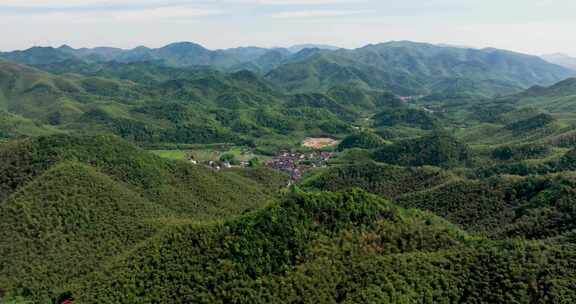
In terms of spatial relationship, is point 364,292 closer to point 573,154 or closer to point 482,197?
point 482,197

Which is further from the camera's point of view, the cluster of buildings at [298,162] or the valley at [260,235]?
the cluster of buildings at [298,162]

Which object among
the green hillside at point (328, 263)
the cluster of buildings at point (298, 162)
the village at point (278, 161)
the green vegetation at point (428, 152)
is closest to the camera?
the green hillside at point (328, 263)

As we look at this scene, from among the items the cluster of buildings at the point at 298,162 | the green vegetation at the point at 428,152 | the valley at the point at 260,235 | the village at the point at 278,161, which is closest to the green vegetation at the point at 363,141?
the village at the point at 278,161

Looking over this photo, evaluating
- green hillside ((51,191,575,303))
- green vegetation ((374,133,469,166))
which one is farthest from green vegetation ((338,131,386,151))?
green hillside ((51,191,575,303))

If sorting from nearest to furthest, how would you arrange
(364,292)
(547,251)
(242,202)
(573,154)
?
(364,292) → (547,251) → (242,202) → (573,154)

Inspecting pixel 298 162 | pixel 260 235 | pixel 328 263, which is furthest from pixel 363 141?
pixel 328 263

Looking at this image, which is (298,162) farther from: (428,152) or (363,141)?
(428,152)

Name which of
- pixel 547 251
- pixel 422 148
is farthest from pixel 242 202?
pixel 422 148

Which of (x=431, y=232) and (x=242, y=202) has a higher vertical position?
(x=431, y=232)

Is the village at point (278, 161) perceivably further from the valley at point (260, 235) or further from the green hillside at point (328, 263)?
the green hillside at point (328, 263)

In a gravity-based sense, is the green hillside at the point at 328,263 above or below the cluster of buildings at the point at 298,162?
above
